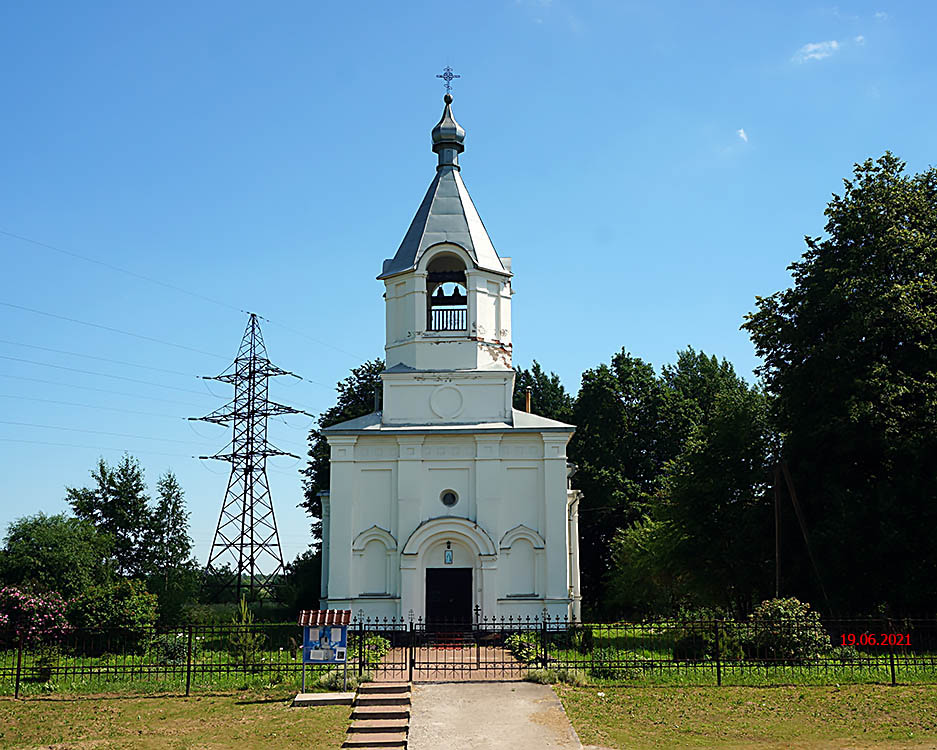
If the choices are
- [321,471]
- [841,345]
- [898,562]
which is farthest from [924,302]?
[321,471]

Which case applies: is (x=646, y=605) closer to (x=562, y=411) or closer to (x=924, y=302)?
(x=562, y=411)

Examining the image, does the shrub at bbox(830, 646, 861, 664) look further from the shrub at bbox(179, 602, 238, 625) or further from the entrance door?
the shrub at bbox(179, 602, 238, 625)

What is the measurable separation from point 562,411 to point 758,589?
20854 millimetres

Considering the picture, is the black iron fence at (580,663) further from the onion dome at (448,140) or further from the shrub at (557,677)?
the onion dome at (448,140)

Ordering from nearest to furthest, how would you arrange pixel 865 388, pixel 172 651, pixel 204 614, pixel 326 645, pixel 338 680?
1. pixel 326 645
2. pixel 338 680
3. pixel 172 651
4. pixel 865 388
5. pixel 204 614

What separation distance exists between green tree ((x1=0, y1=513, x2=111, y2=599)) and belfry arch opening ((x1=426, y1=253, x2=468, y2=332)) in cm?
1529

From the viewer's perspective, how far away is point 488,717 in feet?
47.9

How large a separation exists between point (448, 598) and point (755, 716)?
1165 cm

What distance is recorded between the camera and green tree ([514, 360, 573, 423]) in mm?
50312

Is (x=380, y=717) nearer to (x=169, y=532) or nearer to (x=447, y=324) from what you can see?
(x=447, y=324)

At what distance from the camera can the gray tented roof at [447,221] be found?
2692 centimetres

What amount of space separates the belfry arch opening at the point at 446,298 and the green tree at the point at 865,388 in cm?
933

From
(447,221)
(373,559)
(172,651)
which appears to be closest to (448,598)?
(373,559)

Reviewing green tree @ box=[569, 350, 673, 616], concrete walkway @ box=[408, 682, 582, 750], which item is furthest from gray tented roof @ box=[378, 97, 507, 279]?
green tree @ box=[569, 350, 673, 616]
